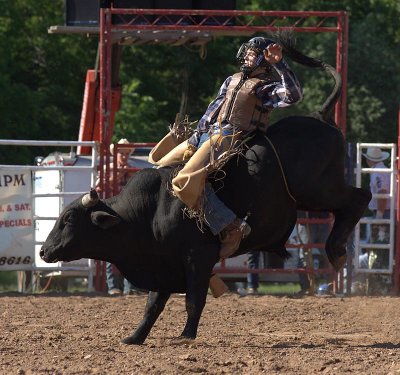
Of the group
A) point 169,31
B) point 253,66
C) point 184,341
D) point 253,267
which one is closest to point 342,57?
point 169,31

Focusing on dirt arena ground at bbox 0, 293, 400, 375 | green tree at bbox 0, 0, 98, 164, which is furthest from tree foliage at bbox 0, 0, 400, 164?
dirt arena ground at bbox 0, 293, 400, 375

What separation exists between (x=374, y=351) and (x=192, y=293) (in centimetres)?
130

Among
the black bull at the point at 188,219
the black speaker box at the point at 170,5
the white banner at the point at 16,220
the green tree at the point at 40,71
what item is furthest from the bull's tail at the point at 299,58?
the green tree at the point at 40,71

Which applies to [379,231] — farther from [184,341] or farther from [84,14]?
[184,341]

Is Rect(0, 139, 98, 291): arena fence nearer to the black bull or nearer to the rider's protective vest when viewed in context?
the black bull

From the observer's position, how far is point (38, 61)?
24969 millimetres

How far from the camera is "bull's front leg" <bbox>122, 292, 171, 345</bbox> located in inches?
319

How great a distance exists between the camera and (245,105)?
8055mm

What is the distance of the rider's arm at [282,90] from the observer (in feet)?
25.7

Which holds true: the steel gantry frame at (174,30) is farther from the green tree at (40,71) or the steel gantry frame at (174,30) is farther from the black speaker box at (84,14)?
the green tree at (40,71)

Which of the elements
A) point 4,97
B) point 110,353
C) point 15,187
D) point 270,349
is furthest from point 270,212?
point 4,97

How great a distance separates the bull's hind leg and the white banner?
5512mm

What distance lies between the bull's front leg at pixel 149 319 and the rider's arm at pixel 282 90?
A: 1575 millimetres

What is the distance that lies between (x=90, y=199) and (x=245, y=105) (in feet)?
4.15
